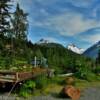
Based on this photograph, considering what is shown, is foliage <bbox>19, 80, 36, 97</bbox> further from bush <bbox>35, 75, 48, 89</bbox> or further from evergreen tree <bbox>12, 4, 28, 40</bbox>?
evergreen tree <bbox>12, 4, 28, 40</bbox>

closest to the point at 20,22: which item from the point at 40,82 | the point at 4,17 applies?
the point at 4,17

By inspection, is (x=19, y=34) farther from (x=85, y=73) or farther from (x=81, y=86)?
(x=81, y=86)

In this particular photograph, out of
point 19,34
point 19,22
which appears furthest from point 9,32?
point 19,22

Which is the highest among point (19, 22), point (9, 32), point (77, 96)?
point (19, 22)

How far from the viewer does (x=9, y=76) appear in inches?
592

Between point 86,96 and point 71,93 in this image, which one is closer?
point 71,93

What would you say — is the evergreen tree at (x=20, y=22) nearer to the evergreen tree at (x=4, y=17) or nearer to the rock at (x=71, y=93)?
the evergreen tree at (x=4, y=17)

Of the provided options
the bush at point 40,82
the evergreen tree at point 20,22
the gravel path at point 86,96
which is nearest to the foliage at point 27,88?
the gravel path at point 86,96

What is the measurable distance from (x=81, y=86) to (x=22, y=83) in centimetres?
429

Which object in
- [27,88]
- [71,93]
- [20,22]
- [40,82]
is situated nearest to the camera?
[71,93]

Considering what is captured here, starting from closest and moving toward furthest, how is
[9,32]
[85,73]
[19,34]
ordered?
[85,73] → [9,32] → [19,34]

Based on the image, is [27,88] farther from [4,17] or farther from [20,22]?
[20,22]

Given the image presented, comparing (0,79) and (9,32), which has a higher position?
(9,32)

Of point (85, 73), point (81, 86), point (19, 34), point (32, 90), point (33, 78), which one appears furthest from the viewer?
point (19, 34)
